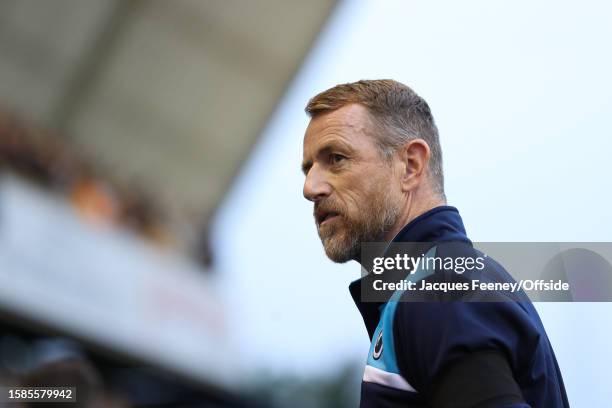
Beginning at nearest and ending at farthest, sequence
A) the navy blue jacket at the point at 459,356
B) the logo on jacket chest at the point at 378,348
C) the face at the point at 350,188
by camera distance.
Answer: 1. the navy blue jacket at the point at 459,356
2. the logo on jacket chest at the point at 378,348
3. the face at the point at 350,188

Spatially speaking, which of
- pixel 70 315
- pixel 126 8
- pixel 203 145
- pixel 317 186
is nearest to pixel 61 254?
pixel 70 315

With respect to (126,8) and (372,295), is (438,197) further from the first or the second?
(126,8)

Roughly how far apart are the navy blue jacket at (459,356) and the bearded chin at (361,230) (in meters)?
0.11

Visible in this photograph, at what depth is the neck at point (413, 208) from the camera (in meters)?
1.27

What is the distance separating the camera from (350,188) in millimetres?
1254

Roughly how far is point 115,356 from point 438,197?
7464 millimetres

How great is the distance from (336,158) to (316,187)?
0.17 ft

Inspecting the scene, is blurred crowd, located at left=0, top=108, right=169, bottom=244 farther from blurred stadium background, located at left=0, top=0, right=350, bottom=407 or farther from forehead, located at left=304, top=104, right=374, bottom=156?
forehead, located at left=304, top=104, right=374, bottom=156

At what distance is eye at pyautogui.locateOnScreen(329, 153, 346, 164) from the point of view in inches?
50.7

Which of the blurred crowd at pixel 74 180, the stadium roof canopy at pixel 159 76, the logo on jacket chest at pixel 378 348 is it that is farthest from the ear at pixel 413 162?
the stadium roof canopy at pixel 159 76

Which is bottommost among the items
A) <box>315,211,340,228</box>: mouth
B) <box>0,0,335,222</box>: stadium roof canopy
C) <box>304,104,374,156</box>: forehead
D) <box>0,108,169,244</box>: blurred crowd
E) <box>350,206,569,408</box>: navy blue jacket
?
<box>350,206,569,408</box>: navy blue jacket

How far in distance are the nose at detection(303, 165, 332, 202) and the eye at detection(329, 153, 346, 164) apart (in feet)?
0.08

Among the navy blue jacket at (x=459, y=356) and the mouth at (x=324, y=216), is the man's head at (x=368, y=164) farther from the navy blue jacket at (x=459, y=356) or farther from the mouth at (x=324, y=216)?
the navy blue jacket at (x=459, y=356)

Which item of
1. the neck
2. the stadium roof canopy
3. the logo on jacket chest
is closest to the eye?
the neck
